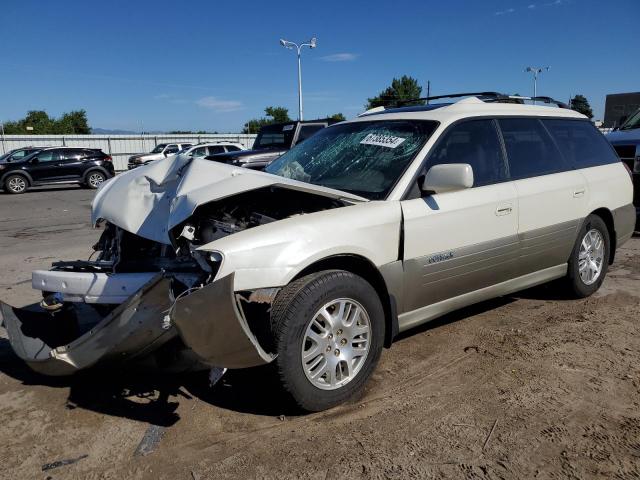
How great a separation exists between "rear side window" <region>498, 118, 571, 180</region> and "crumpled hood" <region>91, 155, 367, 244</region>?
155 cm

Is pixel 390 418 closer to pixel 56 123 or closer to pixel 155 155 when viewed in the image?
pixel 155 155

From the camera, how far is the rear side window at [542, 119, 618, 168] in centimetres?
460

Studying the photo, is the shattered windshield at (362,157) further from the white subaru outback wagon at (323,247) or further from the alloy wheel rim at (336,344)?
the alloy wheel rim at (336,344)

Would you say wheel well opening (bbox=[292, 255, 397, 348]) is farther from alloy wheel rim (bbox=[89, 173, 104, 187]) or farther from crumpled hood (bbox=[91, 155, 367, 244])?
alloy wheel rim (bbox=[89, 173, 104, 187])

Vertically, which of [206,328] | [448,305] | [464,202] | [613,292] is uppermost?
[464,202]

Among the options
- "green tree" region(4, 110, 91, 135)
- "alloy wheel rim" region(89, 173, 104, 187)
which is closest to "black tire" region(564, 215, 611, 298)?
"alloy wheel rim" region(89, 173, 104, 187)

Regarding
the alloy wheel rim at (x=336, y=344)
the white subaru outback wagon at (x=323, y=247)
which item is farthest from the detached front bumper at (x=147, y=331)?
the alloy wheel rim at (x=336, y=344)

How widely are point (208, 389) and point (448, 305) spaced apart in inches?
68.4

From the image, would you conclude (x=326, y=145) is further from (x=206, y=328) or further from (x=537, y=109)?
(x=206, y=328)

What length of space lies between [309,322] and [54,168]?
19.5m

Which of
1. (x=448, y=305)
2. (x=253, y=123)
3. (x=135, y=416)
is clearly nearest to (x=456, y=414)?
(x=448, y=305)

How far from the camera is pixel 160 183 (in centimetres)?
342

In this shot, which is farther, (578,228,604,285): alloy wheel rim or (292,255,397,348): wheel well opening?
(578,228,604,285): alloy wheel rim

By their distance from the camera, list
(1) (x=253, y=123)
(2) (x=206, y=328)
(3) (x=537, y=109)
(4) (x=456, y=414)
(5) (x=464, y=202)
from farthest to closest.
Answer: (1) (x=253, y=123), (3) (x=537, y=109), (5) (x=464, y=202), (4) (x=456, y=414), (2) (x=206, y=328)
